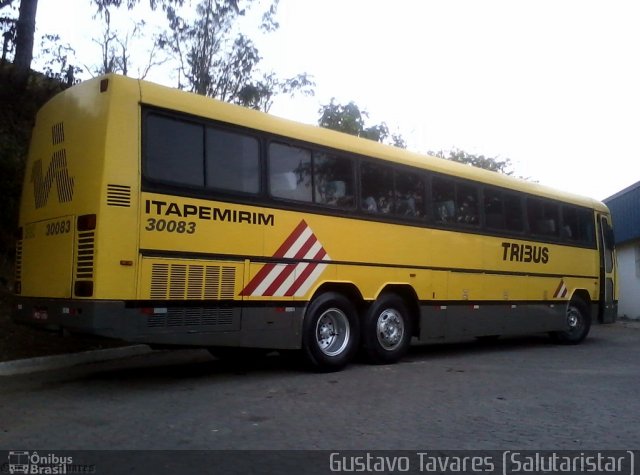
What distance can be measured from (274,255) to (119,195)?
7.23 feet

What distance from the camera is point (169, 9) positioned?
59.8 feet

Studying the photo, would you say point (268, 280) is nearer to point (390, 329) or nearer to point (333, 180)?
point (333, 180)

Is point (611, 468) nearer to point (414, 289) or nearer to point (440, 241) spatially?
point (414, 289)

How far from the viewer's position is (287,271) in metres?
8.41

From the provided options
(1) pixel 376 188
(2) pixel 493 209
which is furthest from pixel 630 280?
(1) pixel 376 188

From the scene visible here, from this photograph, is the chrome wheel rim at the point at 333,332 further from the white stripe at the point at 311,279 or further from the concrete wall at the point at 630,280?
the concrete wall at the point at 630,280

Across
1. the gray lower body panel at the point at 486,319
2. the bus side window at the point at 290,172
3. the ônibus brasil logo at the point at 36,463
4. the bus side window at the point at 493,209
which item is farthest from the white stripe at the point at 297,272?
the bus side window at the point at 493,209

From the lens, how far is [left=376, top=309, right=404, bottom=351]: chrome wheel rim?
966 cm

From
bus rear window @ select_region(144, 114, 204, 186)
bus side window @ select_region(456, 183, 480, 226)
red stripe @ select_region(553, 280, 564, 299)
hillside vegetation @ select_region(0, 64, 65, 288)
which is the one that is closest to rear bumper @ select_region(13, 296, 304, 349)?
bus rear window @ select_region(144, 114, 204, 186)

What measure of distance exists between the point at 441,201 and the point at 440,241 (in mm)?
687

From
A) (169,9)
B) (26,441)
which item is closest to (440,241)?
(26,441)

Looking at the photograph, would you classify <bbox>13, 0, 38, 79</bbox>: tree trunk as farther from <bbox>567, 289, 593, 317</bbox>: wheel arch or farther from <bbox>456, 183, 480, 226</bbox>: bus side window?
<bbox>567, 289, 593, 317</bbox>: wheel arch

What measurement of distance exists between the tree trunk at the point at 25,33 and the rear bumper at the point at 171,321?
10.9m

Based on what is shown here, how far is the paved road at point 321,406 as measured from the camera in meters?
5.43
